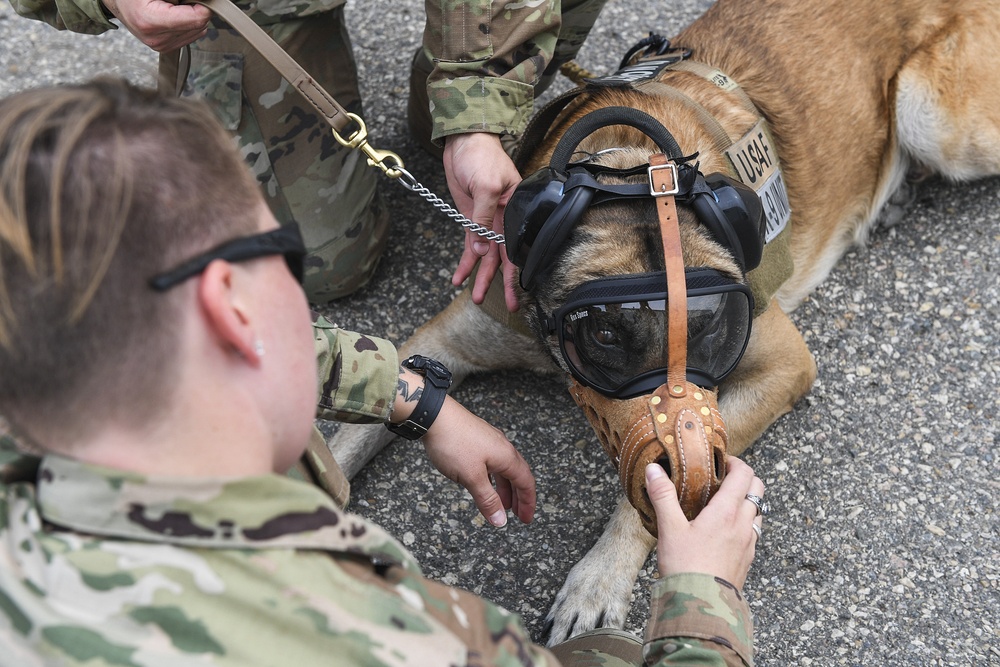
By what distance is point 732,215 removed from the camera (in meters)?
2.28

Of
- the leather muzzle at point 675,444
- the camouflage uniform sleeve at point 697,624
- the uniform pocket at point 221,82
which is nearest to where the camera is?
the camouflage uniform sleeve at point 697,624

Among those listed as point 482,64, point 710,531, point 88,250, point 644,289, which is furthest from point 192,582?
point 482,64

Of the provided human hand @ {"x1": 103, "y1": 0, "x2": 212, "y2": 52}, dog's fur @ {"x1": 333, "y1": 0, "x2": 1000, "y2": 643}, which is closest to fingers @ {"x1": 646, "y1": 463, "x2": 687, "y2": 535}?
dog's fur @ {"x1": 333, "y1": 0, "x2": 1000, "y2": 643}

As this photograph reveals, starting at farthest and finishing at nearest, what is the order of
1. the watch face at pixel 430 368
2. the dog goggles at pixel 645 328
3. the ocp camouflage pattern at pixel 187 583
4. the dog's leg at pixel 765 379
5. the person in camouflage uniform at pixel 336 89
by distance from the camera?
the dog's leg at pixel 765 379
the person in camouflage uniform at pixel 336 89
the watch face at pixel 430 368
the dog goggles at pixel 645 328
the ocp camouflage pattern at pixel 187 583

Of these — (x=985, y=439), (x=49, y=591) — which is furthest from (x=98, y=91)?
(x=985, y=439)

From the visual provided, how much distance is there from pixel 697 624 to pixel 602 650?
1.80 ft

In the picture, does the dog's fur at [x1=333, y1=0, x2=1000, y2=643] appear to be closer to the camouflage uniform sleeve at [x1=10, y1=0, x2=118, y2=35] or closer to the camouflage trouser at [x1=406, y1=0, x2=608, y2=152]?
the camouflage trouser at [x1=406, y1=0, x2=608, y2=152]

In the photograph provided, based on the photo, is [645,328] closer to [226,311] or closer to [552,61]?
[226,311]

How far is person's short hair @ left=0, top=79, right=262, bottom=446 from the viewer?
1.20 m

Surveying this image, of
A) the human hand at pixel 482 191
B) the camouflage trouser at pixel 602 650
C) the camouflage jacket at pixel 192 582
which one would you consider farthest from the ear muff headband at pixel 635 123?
the camouflage jacket at pixel 192 582

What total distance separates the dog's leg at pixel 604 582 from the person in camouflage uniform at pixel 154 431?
1.29 meters

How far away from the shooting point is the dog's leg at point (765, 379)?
9.79ft

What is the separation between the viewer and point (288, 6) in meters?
3.37

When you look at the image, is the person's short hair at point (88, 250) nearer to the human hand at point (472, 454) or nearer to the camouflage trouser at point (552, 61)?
the human hand at point (472, 454)
